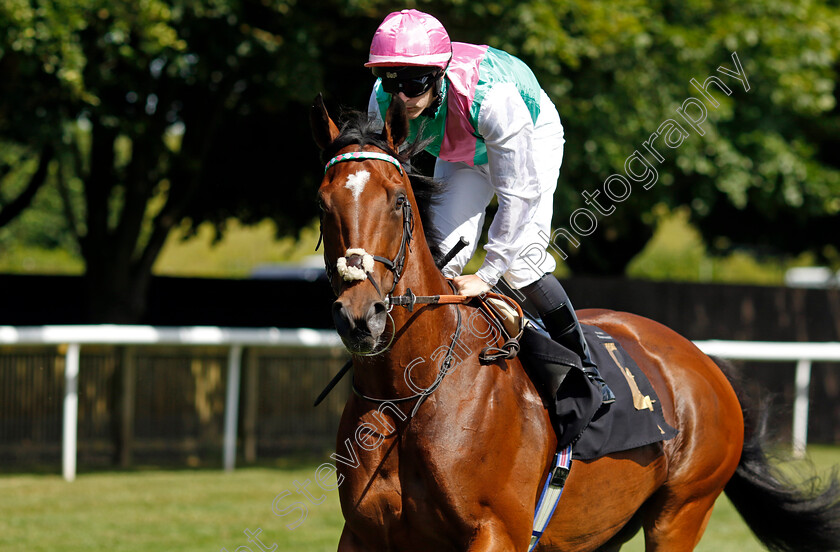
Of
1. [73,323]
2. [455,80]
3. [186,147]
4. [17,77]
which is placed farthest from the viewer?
[73,323]

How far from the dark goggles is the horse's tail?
7.82 ft

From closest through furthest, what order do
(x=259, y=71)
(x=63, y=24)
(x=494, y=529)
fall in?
(x=494, y=529) → (x=63, y=24) → (x=259, y=71)

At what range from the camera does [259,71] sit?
9117 millimetres

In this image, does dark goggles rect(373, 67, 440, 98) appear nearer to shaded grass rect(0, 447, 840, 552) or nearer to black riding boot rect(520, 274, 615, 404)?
black riding boot rect(520, 274, 615, 404)

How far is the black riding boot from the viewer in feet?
11.3

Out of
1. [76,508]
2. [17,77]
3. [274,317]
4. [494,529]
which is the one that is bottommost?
[274,317]

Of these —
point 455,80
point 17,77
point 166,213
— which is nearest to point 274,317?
point 166,213

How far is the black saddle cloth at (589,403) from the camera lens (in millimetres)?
3355

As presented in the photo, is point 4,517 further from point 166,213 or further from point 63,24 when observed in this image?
point 166,213

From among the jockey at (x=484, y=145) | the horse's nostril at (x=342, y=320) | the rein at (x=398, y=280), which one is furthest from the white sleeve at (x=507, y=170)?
the horse's nostril at (x=342, y=320)

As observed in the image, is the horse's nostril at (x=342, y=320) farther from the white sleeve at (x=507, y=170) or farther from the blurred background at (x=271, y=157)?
the blurred background at (x=271, y=157)

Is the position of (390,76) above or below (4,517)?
above

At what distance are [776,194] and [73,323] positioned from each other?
8.74 meters

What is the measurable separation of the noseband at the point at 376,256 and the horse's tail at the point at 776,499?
2.39 meters
